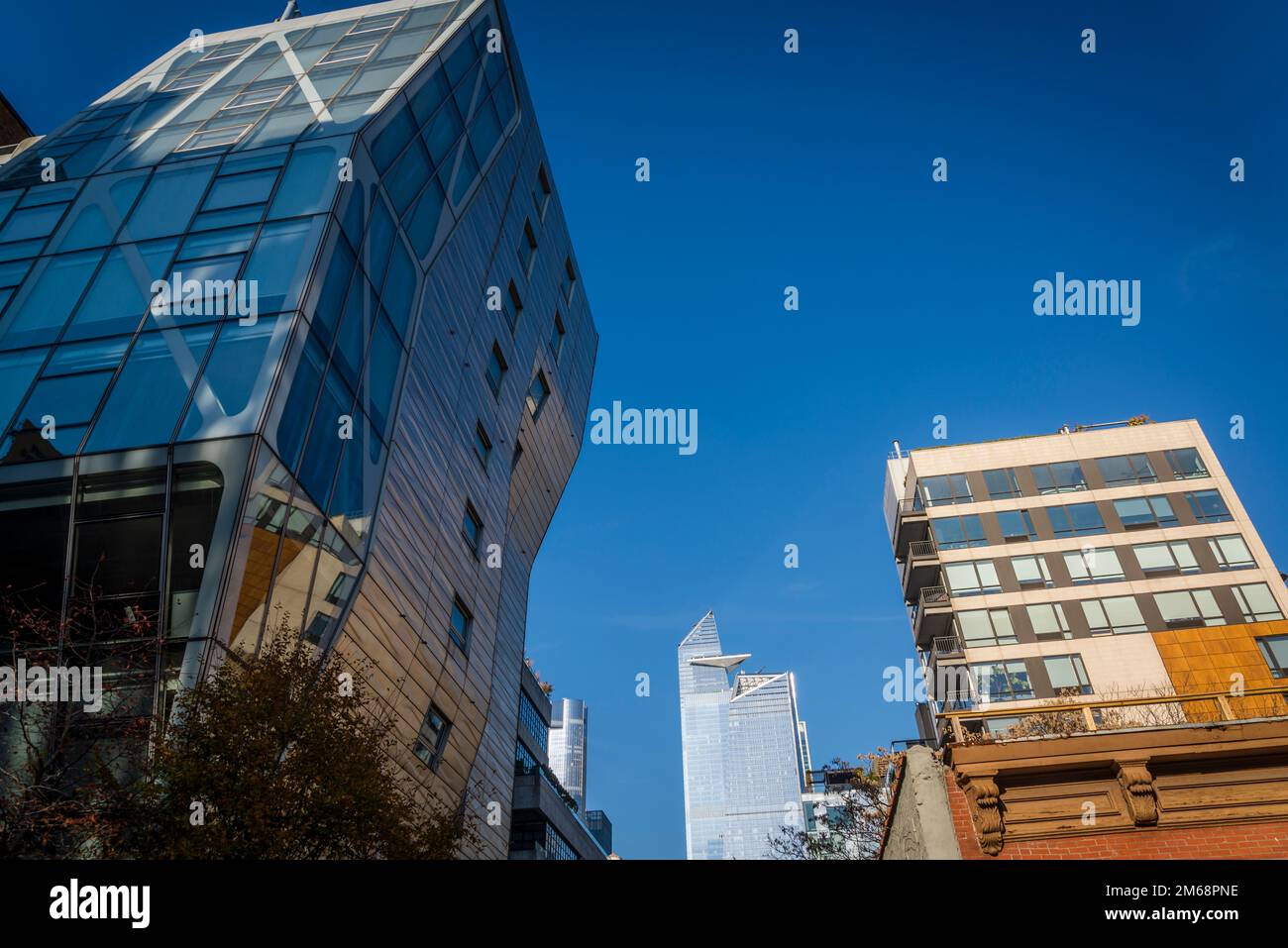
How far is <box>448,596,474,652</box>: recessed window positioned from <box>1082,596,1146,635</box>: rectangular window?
29.3 metres

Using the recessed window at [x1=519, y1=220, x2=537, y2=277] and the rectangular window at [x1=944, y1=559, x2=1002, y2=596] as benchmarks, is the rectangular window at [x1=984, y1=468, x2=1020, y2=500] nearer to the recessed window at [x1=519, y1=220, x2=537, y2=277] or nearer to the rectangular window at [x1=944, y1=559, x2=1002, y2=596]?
the rectangular window at [x1=944, y1=559, x2=1002, y2=596]

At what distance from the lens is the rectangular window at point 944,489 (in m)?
45.3

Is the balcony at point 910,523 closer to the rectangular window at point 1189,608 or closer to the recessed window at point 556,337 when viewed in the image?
the rectangular window at point 1189,608

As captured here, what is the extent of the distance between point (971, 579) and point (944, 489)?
5713 millimetres

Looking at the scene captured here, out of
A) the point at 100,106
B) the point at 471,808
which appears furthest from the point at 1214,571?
the point at 100,106

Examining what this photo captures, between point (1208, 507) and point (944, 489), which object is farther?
point (944, 489)

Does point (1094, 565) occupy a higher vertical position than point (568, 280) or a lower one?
lower

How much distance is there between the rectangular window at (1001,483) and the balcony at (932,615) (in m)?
6.27

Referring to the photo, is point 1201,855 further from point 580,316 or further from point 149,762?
point 580,316

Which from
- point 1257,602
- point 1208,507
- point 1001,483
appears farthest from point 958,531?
point 1257,602

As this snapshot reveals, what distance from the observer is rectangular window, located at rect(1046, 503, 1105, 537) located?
139 ft

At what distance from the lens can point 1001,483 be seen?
45.1 m

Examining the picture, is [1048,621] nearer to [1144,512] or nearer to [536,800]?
[1144,512]

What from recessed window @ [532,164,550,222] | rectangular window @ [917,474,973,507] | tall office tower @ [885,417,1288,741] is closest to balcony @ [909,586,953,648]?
tall office tower @ [885,417,1288,741]
